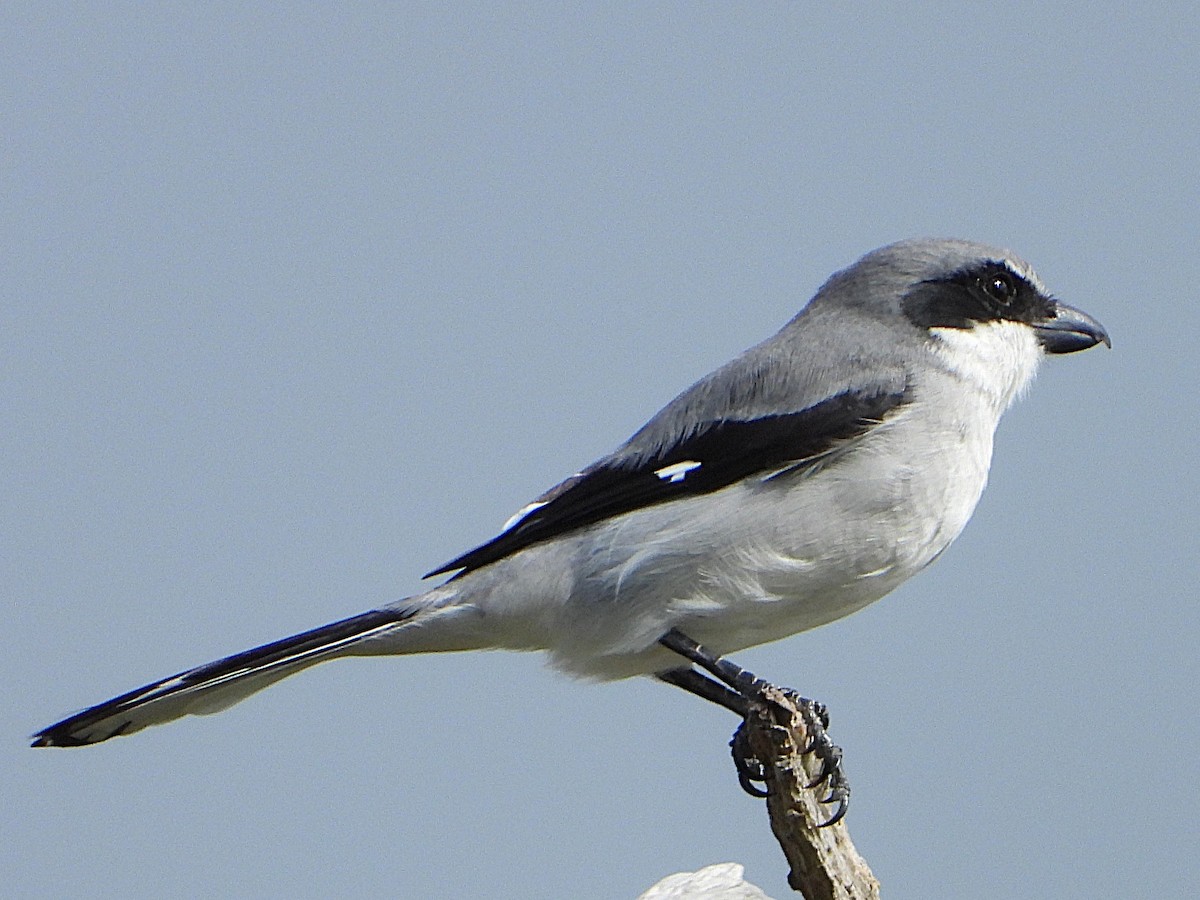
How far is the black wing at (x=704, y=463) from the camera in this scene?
3.52 m

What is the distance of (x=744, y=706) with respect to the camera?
3396 mm

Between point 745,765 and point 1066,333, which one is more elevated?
point 1066,333

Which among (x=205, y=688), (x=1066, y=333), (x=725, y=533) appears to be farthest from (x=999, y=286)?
(x=205, y=688)

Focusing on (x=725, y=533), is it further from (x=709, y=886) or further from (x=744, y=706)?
(x=709, y=886)

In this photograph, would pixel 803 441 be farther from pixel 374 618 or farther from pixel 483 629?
pixel 374 618

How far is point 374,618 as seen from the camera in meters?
3.63

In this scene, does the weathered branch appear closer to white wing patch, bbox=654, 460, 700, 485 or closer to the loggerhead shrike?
the loggerhead shrike

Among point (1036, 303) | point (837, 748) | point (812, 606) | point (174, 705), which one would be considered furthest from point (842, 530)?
point (174, 705)

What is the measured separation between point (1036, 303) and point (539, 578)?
169 cm

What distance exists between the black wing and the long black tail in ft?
1.42

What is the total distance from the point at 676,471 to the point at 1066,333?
1302 mm

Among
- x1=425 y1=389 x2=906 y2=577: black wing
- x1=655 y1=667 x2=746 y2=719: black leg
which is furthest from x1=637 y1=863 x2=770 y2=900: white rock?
x1=425 y1=389 x2=906 y2=577: black wing

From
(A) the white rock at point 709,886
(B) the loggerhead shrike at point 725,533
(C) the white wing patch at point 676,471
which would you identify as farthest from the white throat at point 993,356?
(A) the white rock at point 709,886

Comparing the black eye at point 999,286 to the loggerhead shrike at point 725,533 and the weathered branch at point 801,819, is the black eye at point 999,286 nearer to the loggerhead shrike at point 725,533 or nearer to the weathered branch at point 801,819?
the loggerhead shrike at point 725,533
